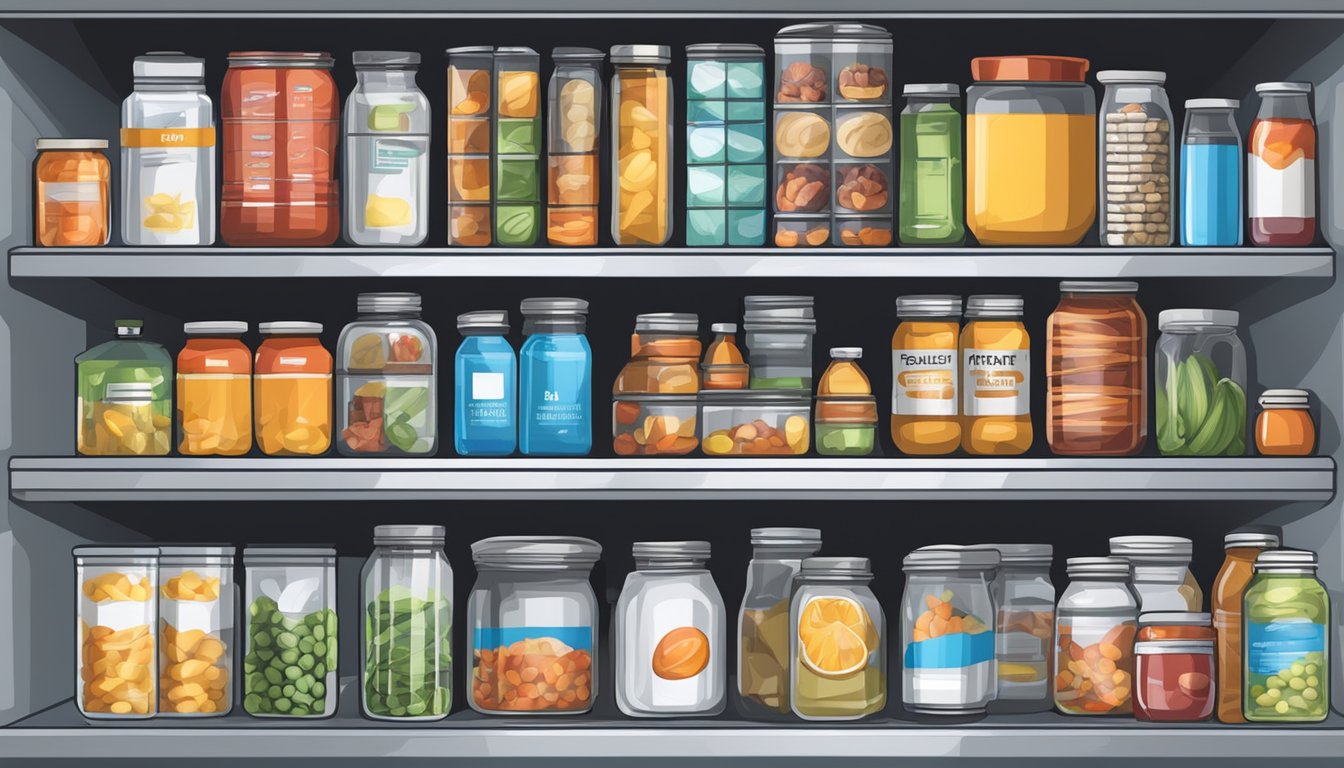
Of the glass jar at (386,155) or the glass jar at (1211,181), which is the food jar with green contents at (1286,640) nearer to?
the glass jar at (1211,181)

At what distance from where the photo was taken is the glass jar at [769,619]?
1.98 meters

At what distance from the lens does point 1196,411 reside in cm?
196

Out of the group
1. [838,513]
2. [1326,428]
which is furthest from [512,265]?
[1326,428]

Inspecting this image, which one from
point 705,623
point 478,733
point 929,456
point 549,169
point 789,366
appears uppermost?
point 549,169

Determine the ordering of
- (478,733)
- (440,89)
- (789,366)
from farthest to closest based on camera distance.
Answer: (440,89)
(789,366)
(478,733)

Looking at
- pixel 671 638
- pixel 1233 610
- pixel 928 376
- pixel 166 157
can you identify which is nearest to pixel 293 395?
pixel 166 157

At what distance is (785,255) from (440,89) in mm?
692

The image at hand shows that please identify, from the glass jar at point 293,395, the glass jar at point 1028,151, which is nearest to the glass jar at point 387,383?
the glass jar at point 293,395

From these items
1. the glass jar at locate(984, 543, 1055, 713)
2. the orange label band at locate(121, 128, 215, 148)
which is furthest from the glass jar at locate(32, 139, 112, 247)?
the glass jar at locate(984, 543, 1055, 713)

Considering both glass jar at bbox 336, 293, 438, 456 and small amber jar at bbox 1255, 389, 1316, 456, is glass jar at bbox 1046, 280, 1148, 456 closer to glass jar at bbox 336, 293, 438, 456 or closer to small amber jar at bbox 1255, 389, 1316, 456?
small amber jar at bbox 1255, 389, 1316, 456

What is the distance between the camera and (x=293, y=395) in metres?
1.96

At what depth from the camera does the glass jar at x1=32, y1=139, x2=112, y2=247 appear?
6.42ft

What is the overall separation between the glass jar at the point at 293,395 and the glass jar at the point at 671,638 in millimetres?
477

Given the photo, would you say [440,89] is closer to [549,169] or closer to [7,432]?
[549,169]
